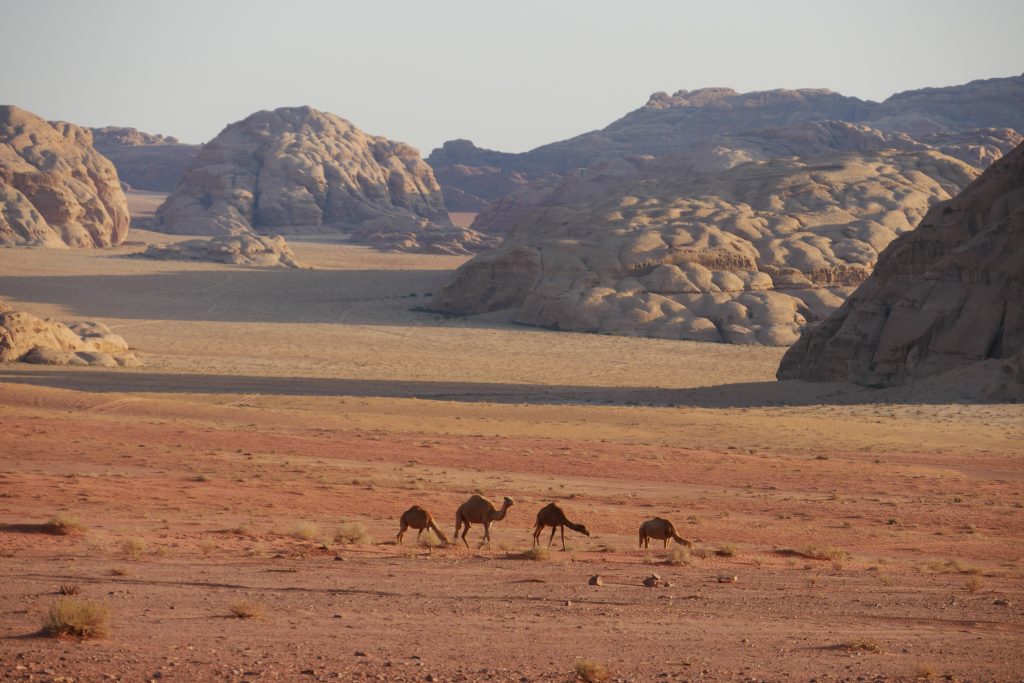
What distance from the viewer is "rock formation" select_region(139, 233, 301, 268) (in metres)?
86.8

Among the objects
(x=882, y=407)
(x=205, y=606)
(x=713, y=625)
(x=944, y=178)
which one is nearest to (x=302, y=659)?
(x=205, y=606)

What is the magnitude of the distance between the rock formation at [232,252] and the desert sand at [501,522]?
39402 millimetres

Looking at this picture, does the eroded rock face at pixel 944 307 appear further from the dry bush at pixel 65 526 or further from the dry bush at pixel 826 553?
the dry bush at pixel 65 526

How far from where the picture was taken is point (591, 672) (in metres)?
8.91

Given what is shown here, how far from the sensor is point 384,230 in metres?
123

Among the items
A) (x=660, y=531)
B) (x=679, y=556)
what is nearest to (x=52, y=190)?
(x=660, y=531)

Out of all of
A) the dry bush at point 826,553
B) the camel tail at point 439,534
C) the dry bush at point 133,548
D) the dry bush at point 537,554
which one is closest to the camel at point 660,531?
the dry bush at point 537,554

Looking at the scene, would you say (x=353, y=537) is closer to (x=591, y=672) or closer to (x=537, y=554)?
(x=537, y=554)

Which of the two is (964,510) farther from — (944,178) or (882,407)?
(944,178)

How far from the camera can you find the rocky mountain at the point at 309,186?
124625 millimetres

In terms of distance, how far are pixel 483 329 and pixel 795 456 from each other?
33.6m

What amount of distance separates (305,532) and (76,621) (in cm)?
673

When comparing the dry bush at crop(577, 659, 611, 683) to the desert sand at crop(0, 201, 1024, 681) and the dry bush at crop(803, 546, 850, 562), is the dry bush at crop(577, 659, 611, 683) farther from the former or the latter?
the dry bush at crop(803, 546, 850, 562)

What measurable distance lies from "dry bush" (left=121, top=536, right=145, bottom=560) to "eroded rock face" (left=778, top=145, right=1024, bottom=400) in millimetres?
27023
